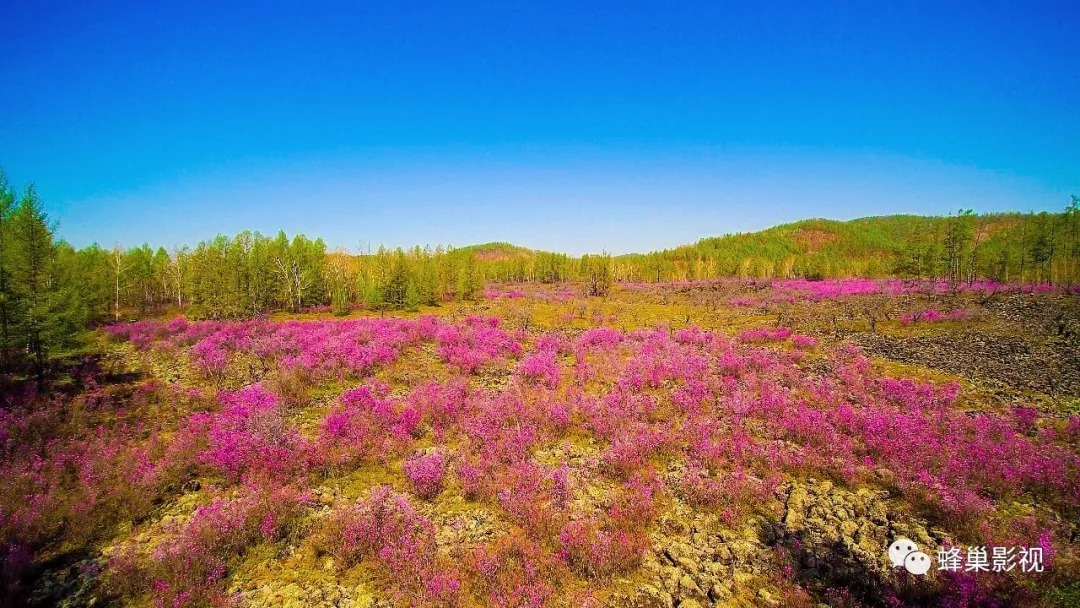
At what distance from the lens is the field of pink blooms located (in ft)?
20.6

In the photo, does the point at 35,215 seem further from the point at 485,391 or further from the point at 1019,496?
the point at 1019,496

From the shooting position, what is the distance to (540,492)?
28.3ft

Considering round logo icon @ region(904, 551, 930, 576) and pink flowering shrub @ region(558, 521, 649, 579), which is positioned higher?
round logo icon @ region(904, 551, 930, 576)

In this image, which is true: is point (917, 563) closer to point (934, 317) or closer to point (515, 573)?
point (515, 573)

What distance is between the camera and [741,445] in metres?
10.1

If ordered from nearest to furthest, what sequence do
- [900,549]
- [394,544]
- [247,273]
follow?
[900,549]
[394,544]
[247,273]

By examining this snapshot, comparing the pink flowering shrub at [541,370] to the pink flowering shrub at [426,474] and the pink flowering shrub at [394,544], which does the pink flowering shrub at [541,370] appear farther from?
the pink flowering shrub at [394,544]

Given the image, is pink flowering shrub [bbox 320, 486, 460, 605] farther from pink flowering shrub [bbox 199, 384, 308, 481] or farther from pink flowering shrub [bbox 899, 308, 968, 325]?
pink flowering shrub [bbox 899, 308, 968, 325]

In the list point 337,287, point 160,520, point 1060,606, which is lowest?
point 160,520

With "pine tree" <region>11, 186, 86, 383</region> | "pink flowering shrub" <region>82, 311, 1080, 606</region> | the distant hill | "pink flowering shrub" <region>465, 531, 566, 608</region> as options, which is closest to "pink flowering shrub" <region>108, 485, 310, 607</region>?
"pink flowering shrub" <region>82, 311, 1080, 606</region>

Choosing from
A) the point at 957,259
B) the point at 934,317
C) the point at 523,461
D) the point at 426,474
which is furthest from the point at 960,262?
the point at 426,474

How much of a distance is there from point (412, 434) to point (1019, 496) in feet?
45.2

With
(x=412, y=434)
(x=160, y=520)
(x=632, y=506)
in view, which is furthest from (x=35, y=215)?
(x=632, y=506)

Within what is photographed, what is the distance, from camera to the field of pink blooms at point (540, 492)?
6.29 meters
